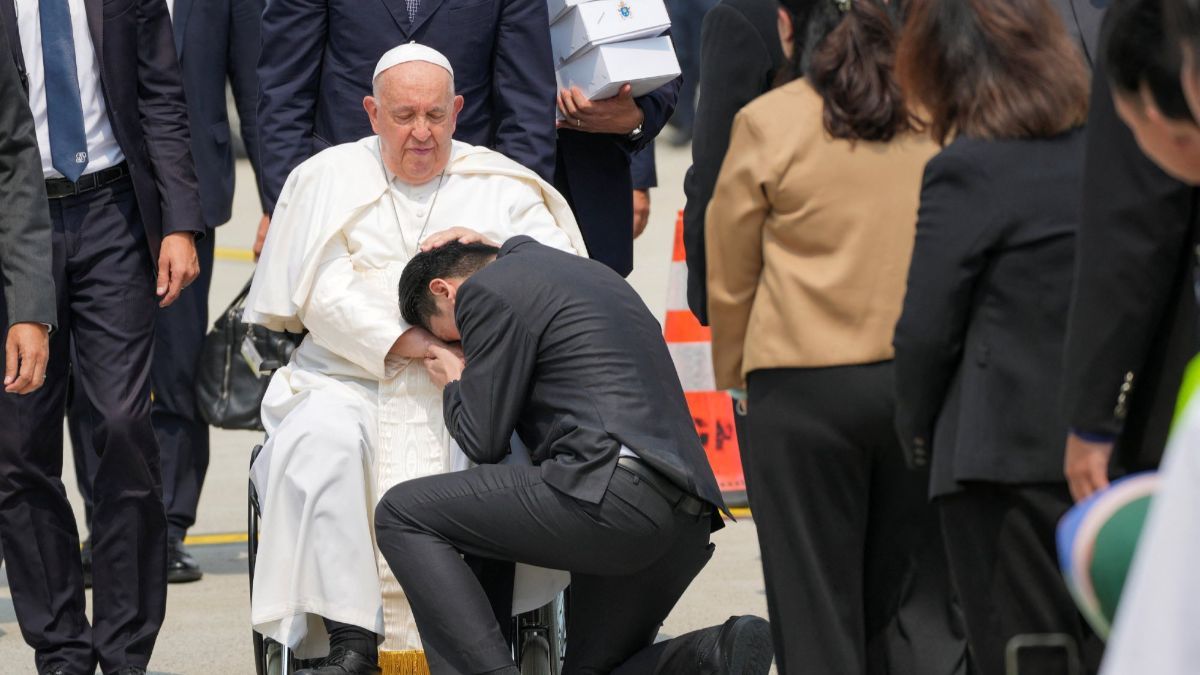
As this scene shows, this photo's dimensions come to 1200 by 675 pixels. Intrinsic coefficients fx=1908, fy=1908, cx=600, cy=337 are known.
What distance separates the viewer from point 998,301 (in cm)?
326

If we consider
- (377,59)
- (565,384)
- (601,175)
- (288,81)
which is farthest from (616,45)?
(565,384)

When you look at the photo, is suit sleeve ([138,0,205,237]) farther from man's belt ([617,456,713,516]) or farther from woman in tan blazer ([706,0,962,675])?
woman in tan blazer ([706,0,962,675])

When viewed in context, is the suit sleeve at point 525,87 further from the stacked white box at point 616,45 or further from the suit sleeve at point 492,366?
the suit sleeve at point 492,366

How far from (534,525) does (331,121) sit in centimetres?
195

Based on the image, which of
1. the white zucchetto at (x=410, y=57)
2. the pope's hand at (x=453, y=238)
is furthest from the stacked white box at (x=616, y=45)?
the pope's hand at (x=453, y=238)

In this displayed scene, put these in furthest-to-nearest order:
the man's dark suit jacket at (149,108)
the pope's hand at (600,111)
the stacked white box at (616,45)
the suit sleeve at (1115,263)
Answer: the pope's hand at (600,111) < the stacked white box at (616,45) < the man's dark suit jacket at (149,108) < the suit sleeve at (1115,263)

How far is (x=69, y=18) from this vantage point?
5.21m

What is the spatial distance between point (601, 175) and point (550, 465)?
2.07 m

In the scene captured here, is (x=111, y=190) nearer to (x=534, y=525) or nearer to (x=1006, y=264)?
(x=534, y=525)

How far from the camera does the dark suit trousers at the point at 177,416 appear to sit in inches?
264

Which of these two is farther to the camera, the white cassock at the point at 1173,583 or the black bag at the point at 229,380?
the black bag at the point at 229,380

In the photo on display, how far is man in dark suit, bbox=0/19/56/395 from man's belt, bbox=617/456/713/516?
1.55 metres

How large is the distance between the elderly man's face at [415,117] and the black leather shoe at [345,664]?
1381 millimetres

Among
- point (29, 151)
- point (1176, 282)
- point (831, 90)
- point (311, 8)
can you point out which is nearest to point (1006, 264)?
point (1176, 282)
